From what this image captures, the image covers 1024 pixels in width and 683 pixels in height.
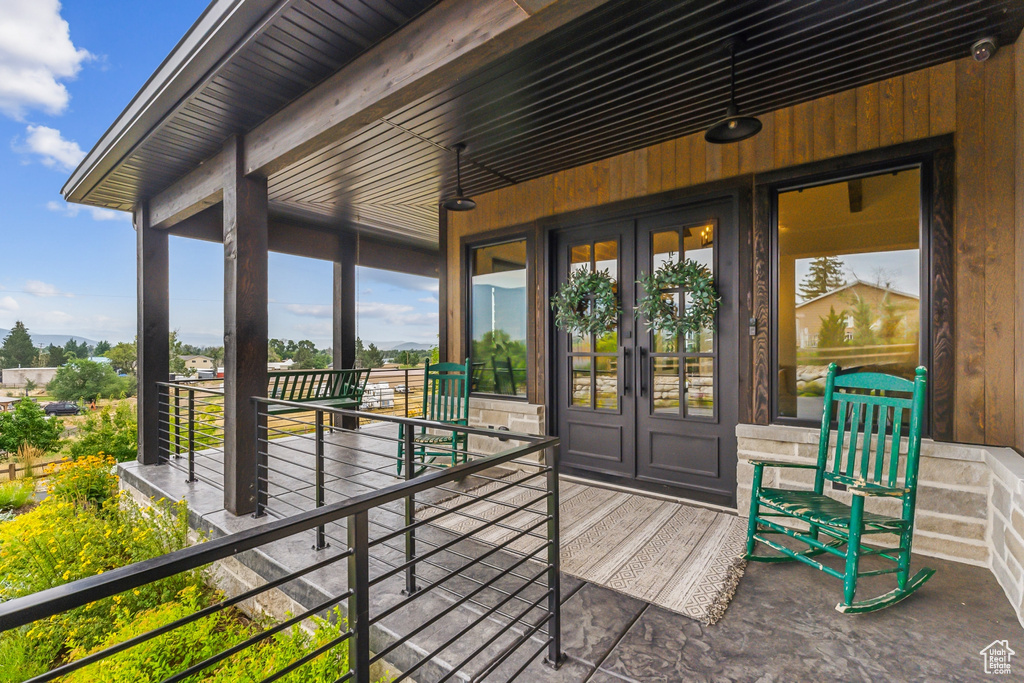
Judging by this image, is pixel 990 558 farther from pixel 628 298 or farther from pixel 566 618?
pixel 628 298

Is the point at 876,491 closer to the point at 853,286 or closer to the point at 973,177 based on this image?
the point at 853,286

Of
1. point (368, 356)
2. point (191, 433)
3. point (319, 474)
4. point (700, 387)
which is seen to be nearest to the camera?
point (319, 474)

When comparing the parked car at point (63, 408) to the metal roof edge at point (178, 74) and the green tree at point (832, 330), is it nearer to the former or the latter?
the metal roof edge at point (178, 74)

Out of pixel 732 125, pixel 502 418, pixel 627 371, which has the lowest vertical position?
pixel 502 418

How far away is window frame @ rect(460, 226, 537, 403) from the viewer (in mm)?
4156

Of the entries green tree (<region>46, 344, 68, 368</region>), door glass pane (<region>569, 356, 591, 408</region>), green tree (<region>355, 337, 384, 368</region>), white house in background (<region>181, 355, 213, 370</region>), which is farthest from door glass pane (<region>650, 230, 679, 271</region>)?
green tree (<region>46, 344, 68, 368</region>)

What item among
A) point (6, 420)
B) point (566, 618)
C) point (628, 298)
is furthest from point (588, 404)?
point (6, 420)

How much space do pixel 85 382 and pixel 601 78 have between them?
7774 mm

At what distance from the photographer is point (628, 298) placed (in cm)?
364

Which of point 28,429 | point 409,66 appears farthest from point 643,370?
point 28,429

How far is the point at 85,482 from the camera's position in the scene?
14.5 feet

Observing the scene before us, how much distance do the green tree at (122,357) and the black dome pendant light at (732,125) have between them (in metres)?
7.94

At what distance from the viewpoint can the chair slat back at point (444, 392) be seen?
13.4 ft

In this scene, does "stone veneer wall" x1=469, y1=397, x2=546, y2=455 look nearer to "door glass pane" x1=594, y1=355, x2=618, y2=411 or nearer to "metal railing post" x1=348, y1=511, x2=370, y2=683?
"door glass pane" x1=594, y1=355, x2=618, y2=411
